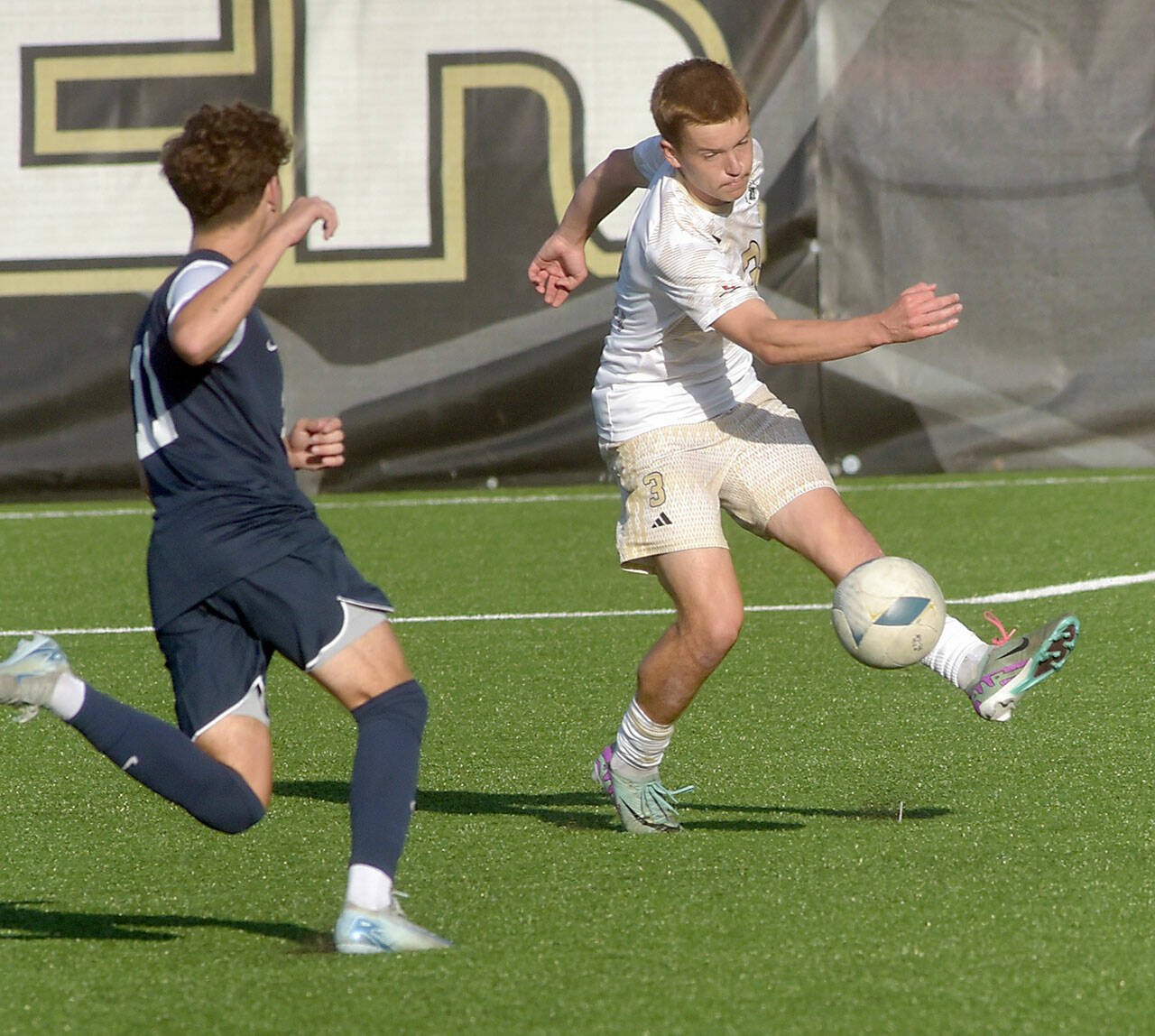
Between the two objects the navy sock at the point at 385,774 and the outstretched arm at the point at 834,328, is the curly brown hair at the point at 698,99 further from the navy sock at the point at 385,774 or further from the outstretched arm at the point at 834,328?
the navy sock at the point at 385,774

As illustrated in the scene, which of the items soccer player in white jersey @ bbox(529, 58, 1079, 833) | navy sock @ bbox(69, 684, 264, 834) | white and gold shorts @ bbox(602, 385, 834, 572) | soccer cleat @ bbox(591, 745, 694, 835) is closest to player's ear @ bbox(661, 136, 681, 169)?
soccer player in white jersey @ bbox(529, 58, 1079, 833)

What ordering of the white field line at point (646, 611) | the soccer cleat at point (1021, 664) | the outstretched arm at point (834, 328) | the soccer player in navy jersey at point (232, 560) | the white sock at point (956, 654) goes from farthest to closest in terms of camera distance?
the white field line at point (646, 611) < the white sock at point (956, 654) < the soccer cleat at point (1021, 664) < the outstretched arm at point (834, 328) < the soccer player in navy jersey at point (232, 560)

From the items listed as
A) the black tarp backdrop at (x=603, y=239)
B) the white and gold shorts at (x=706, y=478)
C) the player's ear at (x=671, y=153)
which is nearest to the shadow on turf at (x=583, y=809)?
the white and gold shorts at (x=706, y=478)

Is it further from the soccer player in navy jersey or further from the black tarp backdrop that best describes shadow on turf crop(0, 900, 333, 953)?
the black tarp backdrop

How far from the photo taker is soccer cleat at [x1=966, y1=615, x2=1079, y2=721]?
13.3ft

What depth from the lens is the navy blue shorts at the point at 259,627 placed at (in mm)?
3336

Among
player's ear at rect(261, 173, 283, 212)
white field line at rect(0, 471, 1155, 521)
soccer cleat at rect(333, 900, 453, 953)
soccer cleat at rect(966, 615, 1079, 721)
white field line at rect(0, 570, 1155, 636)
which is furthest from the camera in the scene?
white field line at rect(0, 471, 1155, 521)

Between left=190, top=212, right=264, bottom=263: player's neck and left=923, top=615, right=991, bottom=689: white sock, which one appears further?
left=923, top=615, right=991, bottom=689: white sock

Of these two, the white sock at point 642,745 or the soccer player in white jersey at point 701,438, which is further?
the white sock at point 642,745

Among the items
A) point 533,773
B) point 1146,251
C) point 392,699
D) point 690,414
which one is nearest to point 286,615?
point 392,699

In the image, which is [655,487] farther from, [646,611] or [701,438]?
[646,611]

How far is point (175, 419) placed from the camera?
3.37m

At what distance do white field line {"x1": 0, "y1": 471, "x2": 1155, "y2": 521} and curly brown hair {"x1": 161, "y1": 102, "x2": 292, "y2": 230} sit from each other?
727 cm

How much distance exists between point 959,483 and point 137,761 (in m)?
8.03
